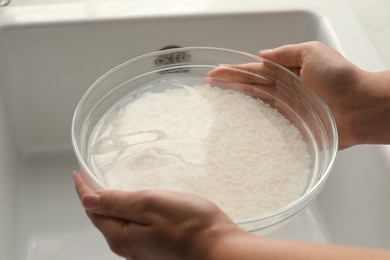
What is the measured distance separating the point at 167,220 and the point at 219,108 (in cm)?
21

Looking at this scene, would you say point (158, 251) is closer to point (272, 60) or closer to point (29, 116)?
point (272, 60)

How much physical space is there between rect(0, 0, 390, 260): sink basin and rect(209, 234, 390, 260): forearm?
0.37 m

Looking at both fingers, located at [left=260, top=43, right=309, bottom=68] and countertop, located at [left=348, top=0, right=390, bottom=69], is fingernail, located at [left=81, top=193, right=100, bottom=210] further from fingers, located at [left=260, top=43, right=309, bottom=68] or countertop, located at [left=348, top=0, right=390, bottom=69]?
countertop, located at [left=348, top=0, right=390, bottom=69]

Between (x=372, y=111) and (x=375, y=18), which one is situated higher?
(x=375, y=18)

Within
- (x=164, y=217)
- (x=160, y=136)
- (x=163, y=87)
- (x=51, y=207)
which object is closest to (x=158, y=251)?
(x=164, y=217)

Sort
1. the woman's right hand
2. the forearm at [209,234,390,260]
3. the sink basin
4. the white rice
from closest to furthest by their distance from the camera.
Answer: the forearm at [209,234,390,260]
the white rice
the woman's right hand
the sink basin

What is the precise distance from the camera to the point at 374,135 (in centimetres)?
68

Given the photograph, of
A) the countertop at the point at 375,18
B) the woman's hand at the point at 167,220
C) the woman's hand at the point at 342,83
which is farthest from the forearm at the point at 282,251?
the countertop at the point at 375,18

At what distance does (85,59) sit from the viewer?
0.84 m

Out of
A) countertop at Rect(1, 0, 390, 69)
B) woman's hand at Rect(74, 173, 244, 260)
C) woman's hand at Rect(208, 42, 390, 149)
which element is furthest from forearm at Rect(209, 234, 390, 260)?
countertop at Rect(1, 0, 390, 69)

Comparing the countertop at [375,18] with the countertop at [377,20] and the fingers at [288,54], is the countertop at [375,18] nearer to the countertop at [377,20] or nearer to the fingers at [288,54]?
the countertop at [377,20]

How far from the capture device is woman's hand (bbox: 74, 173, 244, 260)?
438 mm

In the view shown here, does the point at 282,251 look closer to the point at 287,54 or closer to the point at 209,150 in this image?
the point at 209,150

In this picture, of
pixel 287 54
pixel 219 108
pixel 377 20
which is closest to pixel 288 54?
pixel 287 54
